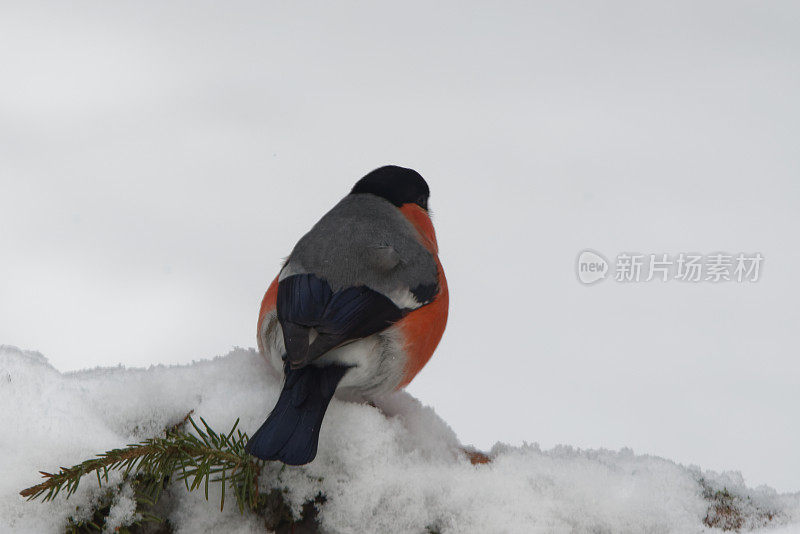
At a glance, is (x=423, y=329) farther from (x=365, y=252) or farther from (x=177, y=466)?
(x=177, y=466)

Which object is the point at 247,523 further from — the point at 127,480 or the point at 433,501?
the point at 433,501

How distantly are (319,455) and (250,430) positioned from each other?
0.21 m

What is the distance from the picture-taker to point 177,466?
183cm

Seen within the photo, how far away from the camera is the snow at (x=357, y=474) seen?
1.83m

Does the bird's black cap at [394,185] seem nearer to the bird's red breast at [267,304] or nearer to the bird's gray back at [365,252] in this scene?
the bird's gray back at [365,252]

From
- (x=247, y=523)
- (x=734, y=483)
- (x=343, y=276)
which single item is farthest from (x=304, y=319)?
(x=734, y=483)

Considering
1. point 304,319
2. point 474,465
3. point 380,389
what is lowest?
point 474,465

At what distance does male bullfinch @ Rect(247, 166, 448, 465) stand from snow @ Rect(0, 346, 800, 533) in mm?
Answer: 113

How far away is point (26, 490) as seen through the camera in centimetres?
169

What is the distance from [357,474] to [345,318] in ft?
1.77

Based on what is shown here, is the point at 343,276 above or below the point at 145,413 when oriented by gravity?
above

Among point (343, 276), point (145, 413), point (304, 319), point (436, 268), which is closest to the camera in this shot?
point (145, 413)

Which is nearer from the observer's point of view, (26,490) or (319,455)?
(26,490)

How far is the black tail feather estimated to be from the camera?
1.80 meters
